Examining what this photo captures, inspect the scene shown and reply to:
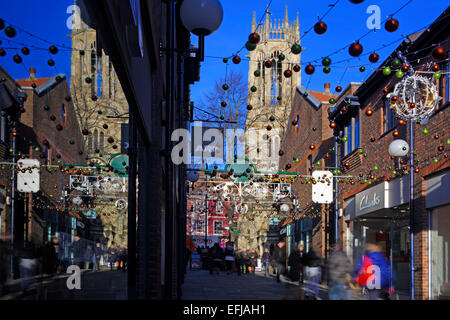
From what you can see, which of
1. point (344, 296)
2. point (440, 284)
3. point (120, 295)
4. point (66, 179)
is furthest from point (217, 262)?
point (66, 179)

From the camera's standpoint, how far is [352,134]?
69.3 feet

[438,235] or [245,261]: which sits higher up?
[438,235]

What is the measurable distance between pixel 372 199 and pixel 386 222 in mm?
2137

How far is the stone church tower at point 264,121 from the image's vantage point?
122 ft

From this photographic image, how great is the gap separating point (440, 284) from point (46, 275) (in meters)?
12.8

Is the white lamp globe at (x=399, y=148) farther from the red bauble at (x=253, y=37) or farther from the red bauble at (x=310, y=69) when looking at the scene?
the red bauble at (x=253, y=37)

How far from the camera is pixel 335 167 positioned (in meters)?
22.0

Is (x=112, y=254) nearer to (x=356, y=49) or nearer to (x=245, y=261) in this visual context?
(x=356, y=49)

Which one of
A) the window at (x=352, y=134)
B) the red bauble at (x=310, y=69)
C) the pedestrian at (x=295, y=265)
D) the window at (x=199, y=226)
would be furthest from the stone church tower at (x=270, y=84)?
the red bauble at (x=310, y=69)

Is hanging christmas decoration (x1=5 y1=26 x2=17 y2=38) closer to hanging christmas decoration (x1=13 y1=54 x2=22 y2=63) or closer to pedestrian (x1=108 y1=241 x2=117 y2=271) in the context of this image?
hanging christmas decoration (x1=13 y1=54 x2=22 y2=63)

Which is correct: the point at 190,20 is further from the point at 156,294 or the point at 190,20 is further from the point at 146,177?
the point at 156,294

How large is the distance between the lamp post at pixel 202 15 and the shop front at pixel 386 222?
34.9 ft

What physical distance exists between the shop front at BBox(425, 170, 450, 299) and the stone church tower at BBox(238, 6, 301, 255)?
7.91 metres

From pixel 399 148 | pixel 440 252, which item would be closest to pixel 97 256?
pixel 399 148
